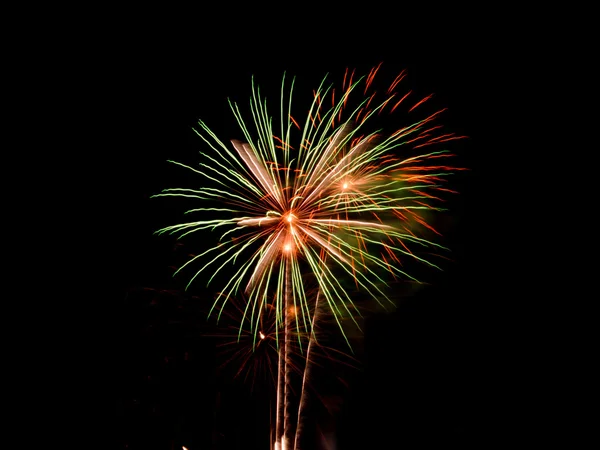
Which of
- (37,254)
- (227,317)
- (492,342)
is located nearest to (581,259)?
(492,342)

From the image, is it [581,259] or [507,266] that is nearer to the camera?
[581,259]

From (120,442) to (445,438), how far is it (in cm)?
667

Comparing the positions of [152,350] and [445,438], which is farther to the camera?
[152,350]

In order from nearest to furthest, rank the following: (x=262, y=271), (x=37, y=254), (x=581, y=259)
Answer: (x=262, y=271), (x=581, y=259), (x=37, y=254)

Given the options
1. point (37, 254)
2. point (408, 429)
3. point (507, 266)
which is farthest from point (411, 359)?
point (37, 254)

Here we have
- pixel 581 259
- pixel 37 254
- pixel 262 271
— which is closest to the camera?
pixel 262 271

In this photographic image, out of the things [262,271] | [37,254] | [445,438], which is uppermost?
[37,254]

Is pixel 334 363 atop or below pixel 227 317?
below

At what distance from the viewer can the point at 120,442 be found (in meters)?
8.69

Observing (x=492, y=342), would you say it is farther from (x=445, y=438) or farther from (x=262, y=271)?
(x=262, y=271)

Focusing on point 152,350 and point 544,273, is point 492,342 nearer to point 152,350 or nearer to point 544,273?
point 544,273

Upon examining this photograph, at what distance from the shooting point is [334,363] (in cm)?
802

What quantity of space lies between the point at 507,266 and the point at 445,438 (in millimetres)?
3675

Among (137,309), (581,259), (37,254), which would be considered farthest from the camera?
(137,309)
